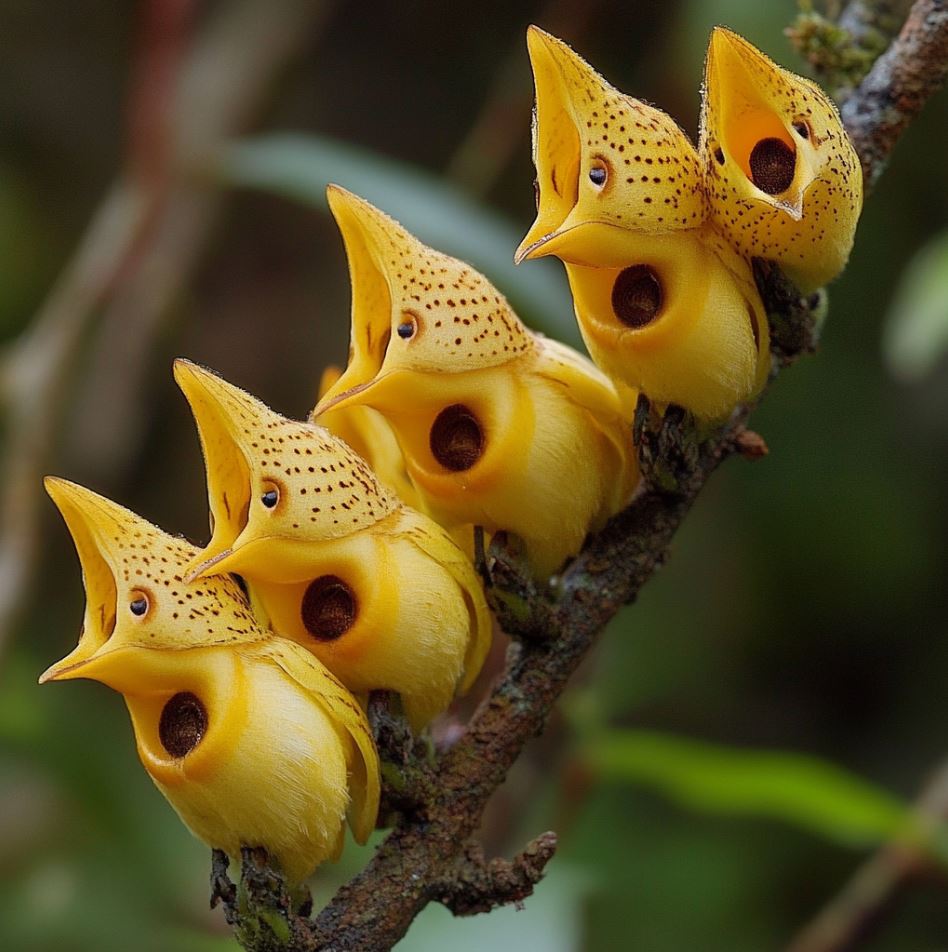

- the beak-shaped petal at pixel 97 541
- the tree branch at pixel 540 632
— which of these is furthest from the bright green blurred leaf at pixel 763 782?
the beak-shaped petal at pixel 97 541

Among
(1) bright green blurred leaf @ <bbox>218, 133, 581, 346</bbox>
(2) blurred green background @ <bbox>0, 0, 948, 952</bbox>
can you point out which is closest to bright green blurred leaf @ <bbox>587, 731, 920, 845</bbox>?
(2) blurred green background @ <bbox>0, 0, 948, 952</bbox>

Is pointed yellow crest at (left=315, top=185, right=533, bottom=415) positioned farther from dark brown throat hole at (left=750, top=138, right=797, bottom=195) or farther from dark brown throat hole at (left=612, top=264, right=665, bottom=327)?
dark brown throat hole at (left=750, top=138, right=797, bottom=195)

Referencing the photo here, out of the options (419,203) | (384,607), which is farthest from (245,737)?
(419,203)

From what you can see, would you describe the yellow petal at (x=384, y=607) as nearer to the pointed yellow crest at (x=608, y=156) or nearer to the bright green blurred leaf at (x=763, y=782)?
the pointed yellow crest at (x=608, y=156)

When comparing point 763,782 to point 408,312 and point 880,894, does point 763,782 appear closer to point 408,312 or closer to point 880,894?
point 880,894

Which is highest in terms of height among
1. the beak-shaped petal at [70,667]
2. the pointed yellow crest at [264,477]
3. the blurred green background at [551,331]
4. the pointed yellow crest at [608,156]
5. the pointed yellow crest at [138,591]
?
the pointed yellow crest at [608,156]

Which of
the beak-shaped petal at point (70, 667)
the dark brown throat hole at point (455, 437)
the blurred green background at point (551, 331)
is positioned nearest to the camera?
the beak-shaped petal at point (70, 667)

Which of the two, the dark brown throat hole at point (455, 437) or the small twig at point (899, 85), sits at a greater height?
the small twig at point (899, 85)

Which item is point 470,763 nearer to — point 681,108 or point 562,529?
point 562,529
